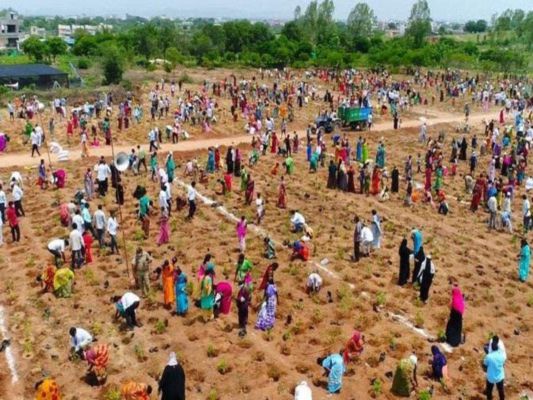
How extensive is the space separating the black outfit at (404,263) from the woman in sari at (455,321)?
2318mm

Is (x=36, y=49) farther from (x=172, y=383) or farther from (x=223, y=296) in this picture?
(x=172, y=383)

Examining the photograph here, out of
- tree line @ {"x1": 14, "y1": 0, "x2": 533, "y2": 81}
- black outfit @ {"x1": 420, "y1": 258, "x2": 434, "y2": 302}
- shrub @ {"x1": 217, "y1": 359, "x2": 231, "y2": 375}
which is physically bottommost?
shrub @ {"x1": 217, "y1": 359, "x2": 231, "y2": 375}

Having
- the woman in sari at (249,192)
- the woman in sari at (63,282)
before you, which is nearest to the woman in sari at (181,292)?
the woman in sari at (63,282)

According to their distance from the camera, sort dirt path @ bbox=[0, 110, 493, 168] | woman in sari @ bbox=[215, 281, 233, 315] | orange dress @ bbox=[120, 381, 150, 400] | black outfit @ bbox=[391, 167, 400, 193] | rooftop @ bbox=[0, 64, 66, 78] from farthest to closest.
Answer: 1. rooftop @ bbox=[0, 64, 66, 78]
2. dirt path @ bbox=[0, 110, 493, 168]
3. black outfit @ bbox=[391, 167, 400, 193]
4. woman in sari @ bbox=[215, 281, 233, 315]
5. orange dress @ bbox=[120, 381, 150, 400]

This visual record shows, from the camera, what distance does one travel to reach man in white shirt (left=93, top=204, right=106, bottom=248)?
15414 mm

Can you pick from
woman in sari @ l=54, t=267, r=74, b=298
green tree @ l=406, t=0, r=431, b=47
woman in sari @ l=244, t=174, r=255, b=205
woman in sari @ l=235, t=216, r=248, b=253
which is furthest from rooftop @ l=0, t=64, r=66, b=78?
green tree @ l=406, t=0, r=431, b=47

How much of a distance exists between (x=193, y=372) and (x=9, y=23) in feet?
378

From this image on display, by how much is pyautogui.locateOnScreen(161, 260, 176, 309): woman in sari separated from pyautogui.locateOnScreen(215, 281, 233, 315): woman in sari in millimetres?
953

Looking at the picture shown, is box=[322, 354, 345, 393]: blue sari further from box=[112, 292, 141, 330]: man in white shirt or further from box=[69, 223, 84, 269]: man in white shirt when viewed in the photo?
box=[69, 223, 84, 269]: man in white shirt

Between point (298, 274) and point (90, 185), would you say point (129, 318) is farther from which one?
point (90, 185)

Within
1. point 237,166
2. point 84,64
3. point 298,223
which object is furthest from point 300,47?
point 298,223

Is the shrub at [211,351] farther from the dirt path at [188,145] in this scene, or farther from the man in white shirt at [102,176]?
the dirt path at [188,145]

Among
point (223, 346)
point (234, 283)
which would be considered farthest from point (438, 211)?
point (223, 346)

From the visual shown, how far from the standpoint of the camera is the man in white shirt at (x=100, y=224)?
50.6ft
